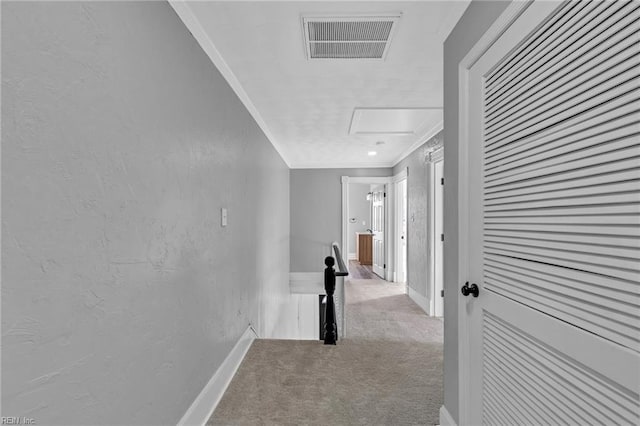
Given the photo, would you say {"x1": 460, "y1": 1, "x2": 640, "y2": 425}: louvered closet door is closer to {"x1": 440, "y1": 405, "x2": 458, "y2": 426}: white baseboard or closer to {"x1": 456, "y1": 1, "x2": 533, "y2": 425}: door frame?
{"x1": 456, "y1": 1, "x2": 533, "y2": 425}: door frame

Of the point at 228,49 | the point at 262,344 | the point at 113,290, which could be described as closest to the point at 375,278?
the point at 262,344

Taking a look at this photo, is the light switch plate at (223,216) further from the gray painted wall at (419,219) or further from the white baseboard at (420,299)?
the white baseboard at (420,299)

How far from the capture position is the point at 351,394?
214 cm

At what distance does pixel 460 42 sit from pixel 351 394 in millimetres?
2105

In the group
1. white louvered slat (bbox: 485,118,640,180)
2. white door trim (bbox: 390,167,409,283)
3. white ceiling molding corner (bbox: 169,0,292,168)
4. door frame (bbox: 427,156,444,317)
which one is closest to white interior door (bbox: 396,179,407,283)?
white door trim (bbox: 390,167,409,283)

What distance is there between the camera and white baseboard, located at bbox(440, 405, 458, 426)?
1.77m

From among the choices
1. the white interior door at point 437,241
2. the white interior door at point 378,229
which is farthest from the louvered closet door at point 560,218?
the white interior door at point 378,229

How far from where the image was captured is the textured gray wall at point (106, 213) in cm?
82

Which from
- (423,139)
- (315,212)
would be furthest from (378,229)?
(423,139)

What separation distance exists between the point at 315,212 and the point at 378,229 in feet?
7.53

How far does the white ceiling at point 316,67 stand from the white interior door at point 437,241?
0.59 meters

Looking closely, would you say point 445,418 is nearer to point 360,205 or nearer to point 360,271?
point 360,271

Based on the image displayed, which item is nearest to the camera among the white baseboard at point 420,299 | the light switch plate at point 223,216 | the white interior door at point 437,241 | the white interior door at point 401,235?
the light switch plate at point 223,216

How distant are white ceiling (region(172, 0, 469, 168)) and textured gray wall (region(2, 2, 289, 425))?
24 centimetres
